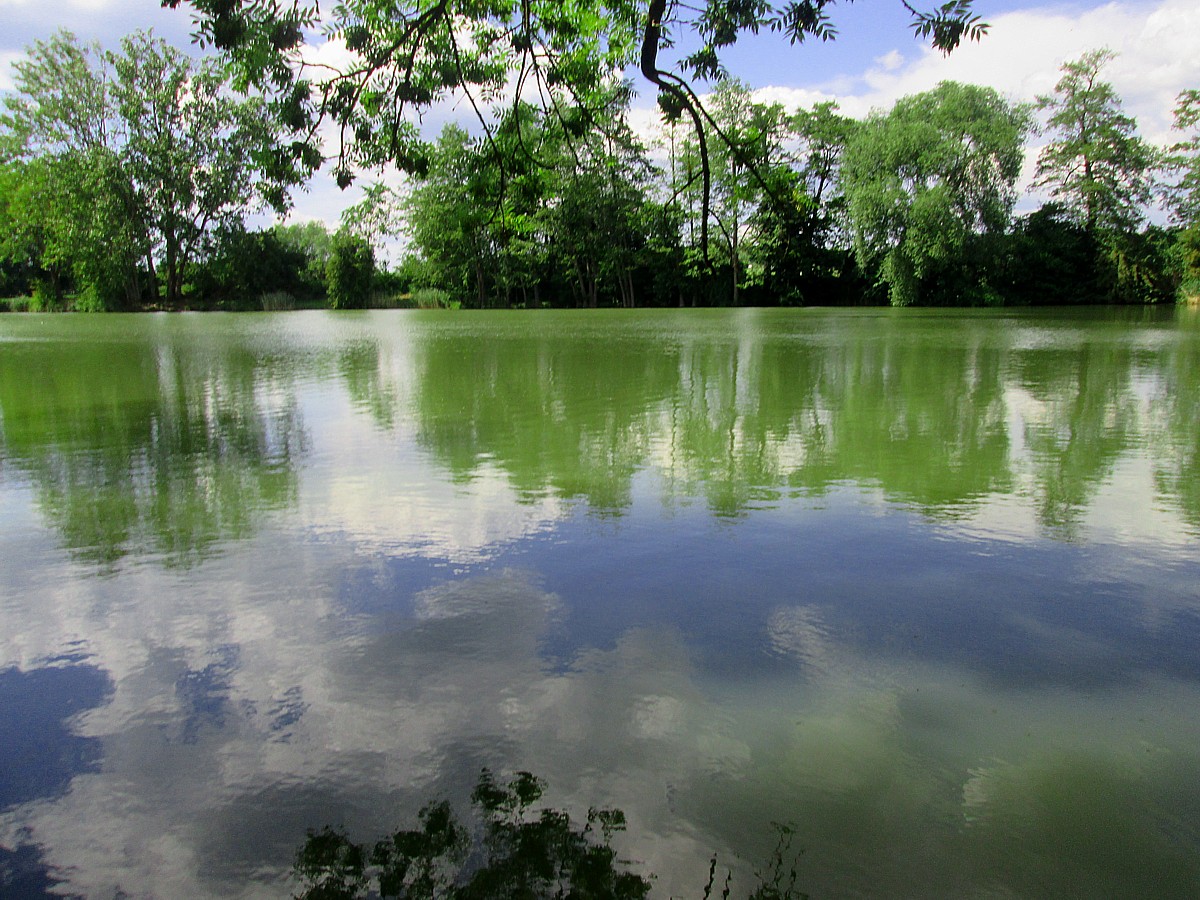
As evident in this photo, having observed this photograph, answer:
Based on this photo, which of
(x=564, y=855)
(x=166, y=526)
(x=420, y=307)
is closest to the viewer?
(x=564, y=855)

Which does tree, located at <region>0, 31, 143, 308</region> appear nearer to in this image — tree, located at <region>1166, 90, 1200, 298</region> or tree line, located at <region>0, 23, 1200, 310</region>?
tree line, located at <region>0, 23, 1200, 310</region>

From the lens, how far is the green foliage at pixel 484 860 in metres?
1.70

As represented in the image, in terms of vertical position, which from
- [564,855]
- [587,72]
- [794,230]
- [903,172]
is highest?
[903,172]

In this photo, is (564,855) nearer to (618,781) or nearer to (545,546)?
(618,781)

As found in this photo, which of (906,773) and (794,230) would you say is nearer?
(906,773)

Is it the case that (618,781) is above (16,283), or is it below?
below

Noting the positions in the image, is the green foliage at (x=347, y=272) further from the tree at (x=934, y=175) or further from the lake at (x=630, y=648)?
the lake at (x=630, y=648)

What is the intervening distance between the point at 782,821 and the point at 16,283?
5927 centimetres

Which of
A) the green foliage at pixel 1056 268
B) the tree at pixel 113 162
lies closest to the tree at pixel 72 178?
the tree at pixel 113 162

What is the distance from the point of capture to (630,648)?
106 inches

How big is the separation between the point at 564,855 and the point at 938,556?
236cm

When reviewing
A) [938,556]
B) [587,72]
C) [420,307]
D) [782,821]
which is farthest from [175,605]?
[420,307]

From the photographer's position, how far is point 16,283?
49.0 m

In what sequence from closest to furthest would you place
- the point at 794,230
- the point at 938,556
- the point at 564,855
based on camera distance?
the point at 564,855, the point at 938,556, the point at 794,230
